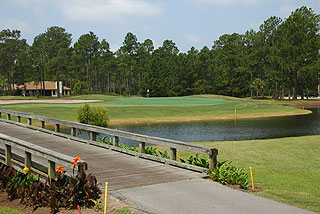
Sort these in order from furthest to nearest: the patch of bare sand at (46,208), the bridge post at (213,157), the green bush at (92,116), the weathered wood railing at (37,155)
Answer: the green bush at (92,116) < the bridge post at (213,157) < the weathered wood railing at (37,155) < the patch of bare sand at (46,208)

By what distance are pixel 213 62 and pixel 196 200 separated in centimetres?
11362

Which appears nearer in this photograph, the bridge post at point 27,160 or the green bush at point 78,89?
the bridge post at point 27,160

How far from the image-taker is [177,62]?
Result: 118312mm

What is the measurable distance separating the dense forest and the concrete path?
84.5 m

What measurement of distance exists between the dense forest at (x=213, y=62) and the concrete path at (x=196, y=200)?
84.5 metres

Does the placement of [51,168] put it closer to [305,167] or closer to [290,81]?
[305,167]

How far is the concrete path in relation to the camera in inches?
256

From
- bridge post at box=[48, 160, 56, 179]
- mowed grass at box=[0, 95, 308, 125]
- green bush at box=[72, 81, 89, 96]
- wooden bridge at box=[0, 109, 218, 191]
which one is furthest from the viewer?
green bush at box=[72, 81, 89, 96]

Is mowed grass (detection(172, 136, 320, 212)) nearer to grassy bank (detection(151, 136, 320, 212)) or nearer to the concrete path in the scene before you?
grassy bank (detection(151, 136, 320, 212))

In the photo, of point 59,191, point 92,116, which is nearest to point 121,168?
point 59,191

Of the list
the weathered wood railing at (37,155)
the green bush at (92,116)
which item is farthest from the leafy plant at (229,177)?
the green bush at (92,116)

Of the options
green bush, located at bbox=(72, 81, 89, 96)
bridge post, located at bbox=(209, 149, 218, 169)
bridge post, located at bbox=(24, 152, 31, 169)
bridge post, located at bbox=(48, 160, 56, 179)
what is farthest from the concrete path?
green bush, located at bbox=(72, 81, 89, 96)

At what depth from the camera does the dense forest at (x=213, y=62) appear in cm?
8612

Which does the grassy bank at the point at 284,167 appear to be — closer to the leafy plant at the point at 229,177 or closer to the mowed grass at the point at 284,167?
the mowed grass at the point at 284,167
